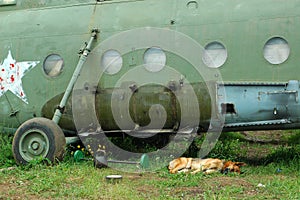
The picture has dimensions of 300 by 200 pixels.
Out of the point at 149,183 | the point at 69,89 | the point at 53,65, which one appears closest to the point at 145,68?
Result: the point at 69,89

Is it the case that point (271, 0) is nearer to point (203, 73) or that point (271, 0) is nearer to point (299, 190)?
point (203, 73)

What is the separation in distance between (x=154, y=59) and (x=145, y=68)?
0.76ft

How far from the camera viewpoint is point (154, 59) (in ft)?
29.8

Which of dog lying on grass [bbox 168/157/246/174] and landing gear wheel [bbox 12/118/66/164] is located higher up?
landing gear wheel [bbox 12/118/66/164]

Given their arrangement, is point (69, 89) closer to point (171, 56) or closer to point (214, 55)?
point (171, 56)

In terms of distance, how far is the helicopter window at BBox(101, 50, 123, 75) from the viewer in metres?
9.31

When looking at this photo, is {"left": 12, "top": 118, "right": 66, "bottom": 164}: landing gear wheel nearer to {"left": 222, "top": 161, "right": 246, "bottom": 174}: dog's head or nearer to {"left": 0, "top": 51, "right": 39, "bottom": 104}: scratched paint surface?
{"left": 0, "top": 51, "right": 39, "bottom": 104}: scratched paint surface

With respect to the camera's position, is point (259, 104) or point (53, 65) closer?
point (259, 104)

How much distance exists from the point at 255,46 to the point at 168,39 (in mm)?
1555

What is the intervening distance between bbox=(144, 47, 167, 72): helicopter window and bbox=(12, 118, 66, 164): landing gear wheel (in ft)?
6.48

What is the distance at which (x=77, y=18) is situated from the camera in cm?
986

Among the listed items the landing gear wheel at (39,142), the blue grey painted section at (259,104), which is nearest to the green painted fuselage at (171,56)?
the blue grey painted section at (259,104)

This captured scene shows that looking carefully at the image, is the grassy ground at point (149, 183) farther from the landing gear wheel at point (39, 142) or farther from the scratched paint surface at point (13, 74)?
the scratched paint surface at point (13, 74)

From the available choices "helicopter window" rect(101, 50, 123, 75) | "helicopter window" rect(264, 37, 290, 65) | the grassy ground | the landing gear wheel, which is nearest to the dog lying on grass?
the grassy ground
